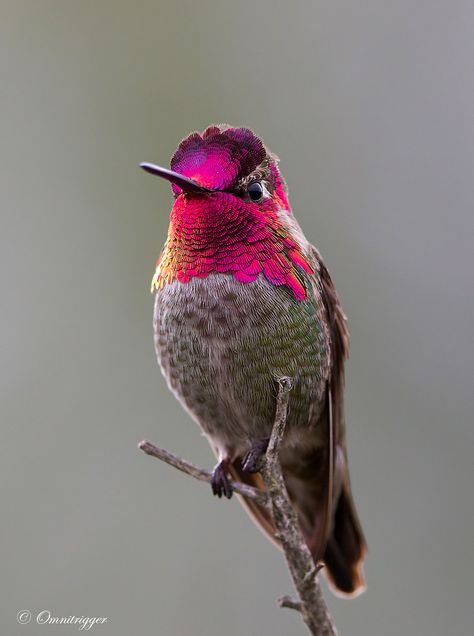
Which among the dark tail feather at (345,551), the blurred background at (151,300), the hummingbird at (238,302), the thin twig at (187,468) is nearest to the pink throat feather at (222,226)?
the hummingbird at (238,302)

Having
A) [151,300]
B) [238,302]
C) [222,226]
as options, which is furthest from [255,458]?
[151,300]

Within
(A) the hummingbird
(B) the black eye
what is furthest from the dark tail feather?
(B) the black eye

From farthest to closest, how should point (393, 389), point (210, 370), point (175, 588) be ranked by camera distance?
point (393, 389), point (175, 588), point (210, 370)

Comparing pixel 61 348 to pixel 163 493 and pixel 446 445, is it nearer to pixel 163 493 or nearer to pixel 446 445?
pixel 163 493

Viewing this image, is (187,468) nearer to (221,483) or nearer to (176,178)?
(221,483)

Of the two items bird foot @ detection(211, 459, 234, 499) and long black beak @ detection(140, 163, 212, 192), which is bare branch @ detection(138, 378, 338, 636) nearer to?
bird foot @ detection(211, 459, 234, 499)

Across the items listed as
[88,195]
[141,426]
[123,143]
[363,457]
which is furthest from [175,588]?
[123,143]
